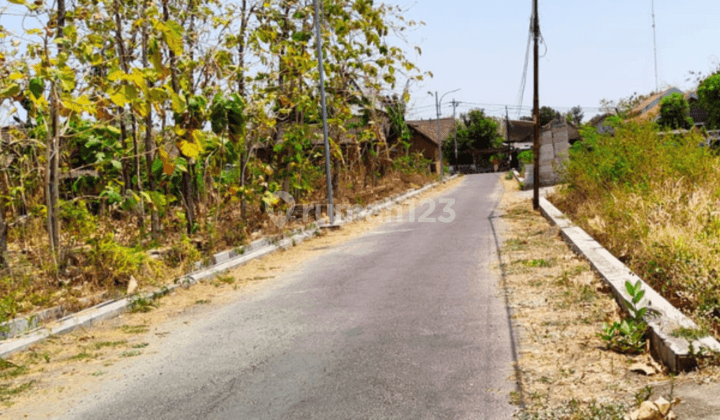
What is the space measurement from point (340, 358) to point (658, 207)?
6.16 metres

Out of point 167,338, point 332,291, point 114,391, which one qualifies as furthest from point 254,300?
point 114,391

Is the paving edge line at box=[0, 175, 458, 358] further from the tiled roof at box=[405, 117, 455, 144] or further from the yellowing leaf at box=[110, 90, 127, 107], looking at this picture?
the tiled roof at box=[405, 117, 455, 144]

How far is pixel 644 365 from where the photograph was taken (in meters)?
5.03

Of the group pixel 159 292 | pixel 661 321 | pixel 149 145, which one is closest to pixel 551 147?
pixel 149 145


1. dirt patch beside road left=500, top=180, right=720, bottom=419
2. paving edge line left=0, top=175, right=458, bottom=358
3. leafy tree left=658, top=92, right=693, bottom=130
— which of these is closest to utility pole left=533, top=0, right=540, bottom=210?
paving edge line left=0, top=175, right=458, bottom=358

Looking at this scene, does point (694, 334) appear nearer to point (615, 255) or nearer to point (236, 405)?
point (236, 405)

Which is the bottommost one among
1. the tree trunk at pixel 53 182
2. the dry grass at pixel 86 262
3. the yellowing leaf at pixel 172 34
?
the dry grass at pixel 86 262

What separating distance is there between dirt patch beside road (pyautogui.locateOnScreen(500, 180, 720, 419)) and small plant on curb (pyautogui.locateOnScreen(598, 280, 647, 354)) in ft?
0.28

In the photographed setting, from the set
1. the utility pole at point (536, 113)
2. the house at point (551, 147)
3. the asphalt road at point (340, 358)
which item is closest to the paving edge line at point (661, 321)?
the asphalt road at point (340, 358)

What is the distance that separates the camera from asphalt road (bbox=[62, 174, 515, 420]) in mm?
4660

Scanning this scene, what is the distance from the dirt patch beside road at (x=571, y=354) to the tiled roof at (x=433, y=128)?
5820cm

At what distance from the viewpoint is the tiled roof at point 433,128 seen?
69.3 m

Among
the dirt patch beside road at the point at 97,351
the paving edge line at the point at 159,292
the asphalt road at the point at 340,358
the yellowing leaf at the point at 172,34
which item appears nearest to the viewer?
the asphalt road at the point at 340,358

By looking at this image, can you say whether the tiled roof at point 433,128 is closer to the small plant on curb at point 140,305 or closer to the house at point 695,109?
the house at point 695,109
